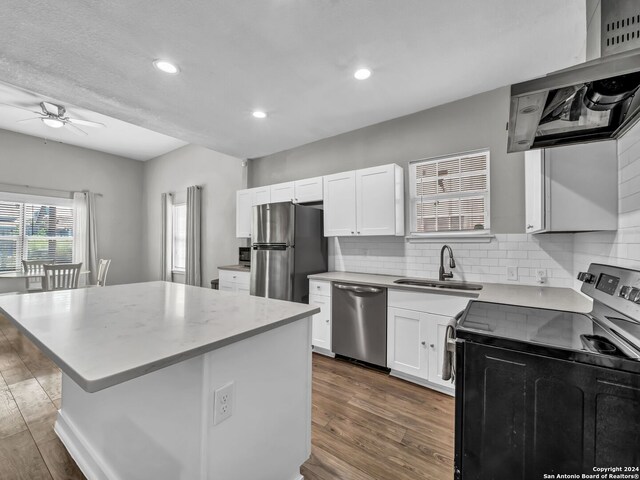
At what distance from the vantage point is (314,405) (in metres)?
2.16

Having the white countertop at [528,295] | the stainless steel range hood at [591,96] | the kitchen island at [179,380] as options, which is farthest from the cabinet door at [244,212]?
the stainless steel range hood at [591,96]

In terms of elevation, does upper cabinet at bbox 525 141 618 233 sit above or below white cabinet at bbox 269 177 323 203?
below

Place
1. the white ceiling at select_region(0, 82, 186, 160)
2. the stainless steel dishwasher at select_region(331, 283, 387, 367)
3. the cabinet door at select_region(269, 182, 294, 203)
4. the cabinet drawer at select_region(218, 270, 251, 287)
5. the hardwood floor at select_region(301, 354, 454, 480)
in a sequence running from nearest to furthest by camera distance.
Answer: the hardwood floor at select_region(301, 354, 454, 480)
the stainless steel dishwasher at select_region(331, 283, 387, 367)
the white ceiling at select_region(0, 82, 186, 160)
the cabinet door at select_region(269, 182, 294, 203)
the cabinet drawer at select_region(218, 270, 251, 287)

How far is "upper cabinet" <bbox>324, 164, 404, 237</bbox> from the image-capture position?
9.80 feet

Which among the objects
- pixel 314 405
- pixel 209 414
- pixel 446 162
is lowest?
pixel 314 405

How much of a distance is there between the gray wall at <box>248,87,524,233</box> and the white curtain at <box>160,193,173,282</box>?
3.29m

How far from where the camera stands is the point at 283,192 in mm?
3889

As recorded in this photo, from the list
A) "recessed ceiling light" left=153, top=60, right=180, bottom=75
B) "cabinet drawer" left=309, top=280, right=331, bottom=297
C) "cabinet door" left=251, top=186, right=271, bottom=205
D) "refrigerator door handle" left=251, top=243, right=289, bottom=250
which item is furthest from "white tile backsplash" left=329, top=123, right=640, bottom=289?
"recessed ceiling light" left=153, top=60, right=180, bottom=75

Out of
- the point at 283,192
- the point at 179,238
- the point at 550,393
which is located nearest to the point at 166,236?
the point at 179,238

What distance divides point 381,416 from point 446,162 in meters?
2.49

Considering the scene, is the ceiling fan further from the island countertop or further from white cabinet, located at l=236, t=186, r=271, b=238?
the island countertop

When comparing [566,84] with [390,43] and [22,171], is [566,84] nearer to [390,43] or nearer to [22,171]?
[390,43]

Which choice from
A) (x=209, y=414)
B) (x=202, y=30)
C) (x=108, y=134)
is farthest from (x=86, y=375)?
(x=108, y=134)

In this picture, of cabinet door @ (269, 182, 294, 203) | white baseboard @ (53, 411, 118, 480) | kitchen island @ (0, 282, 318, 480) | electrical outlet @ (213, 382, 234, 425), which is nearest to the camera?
kitchen island @ (0, 282, 318, 480)
